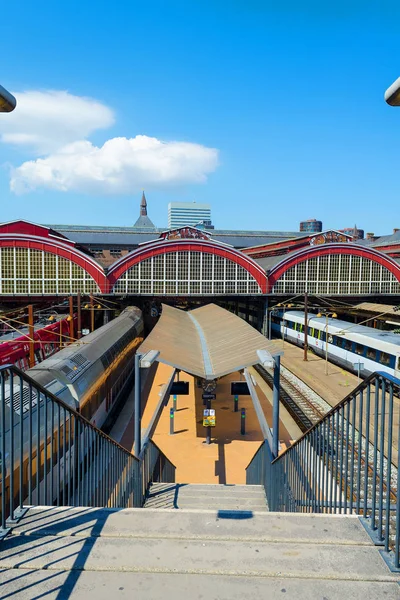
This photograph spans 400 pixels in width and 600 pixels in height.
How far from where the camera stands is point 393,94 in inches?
146

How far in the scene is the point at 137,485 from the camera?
9.02m

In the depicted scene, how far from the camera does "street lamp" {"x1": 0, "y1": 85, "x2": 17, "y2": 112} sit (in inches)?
149

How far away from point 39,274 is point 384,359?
31614 mm

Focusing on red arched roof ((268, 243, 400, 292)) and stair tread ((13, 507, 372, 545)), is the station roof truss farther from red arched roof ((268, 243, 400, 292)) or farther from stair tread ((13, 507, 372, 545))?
stair tread ((13, 507, 372, 545))

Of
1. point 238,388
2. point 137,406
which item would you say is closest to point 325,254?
point 238,388

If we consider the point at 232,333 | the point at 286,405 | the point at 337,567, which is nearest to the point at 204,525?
the point at 337,567

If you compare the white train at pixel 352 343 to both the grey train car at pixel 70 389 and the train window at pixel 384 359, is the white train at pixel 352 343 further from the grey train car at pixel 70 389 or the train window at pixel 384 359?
the grey train car at pixel 70 389

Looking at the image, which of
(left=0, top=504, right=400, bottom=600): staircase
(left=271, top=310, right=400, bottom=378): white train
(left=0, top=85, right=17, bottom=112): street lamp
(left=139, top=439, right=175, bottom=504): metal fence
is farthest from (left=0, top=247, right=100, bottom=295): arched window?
(left=0, top=504, right=400, bottom=600): staircase

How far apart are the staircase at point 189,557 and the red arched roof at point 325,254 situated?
4009cm

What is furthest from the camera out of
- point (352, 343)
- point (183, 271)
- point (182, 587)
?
point (183, 271)

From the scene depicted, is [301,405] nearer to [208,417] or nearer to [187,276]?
[208,417]

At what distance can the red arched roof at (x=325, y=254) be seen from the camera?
44000 mm

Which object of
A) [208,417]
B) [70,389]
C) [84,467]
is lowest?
[208,417]

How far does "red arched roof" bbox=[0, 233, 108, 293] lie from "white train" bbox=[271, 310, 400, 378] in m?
19.0
